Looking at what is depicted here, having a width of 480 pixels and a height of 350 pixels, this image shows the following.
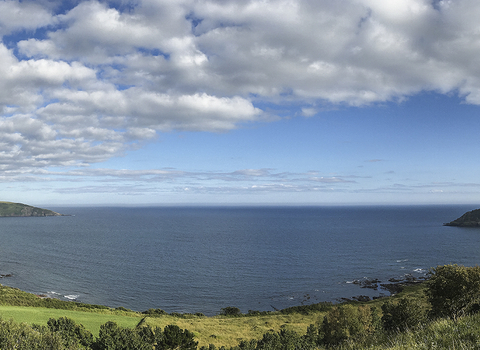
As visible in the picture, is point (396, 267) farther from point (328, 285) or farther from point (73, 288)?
point (73, 288)

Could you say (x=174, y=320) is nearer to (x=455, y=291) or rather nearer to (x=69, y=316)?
(x=69, y=316)

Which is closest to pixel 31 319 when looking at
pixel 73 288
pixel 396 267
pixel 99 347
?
pixel 99 347

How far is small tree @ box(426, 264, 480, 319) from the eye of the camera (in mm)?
34125

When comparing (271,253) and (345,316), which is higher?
(345,316)

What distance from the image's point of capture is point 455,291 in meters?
35.0

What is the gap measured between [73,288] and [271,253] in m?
71.4

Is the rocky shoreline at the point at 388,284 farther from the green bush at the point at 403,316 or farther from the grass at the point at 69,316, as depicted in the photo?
the grass at the point at 69,316

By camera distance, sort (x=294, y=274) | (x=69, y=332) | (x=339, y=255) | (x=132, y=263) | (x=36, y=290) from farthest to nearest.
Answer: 1. (x=339, y=255)
2. (x=132, y=263)
3. (x=294, y=274)
4. (x=36, y=290)
5. (x=69, y=332)

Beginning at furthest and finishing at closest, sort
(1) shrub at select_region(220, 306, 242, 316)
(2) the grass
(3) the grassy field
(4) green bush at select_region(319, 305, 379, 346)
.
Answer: (1) shrub at select_region(220, 306, 242, 316), (3) the grassy field, (2) the grass, (4) green bush at select_region(319, 305, 379, 346)

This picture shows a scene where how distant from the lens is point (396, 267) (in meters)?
98.9

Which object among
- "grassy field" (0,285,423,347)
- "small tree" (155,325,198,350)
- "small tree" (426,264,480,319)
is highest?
"small tree" (426,264,480,319)

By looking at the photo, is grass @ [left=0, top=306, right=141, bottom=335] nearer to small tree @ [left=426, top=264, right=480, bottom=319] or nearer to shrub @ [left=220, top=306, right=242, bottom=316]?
shrub @ [left=220, top=306, right=242, bottom=316]

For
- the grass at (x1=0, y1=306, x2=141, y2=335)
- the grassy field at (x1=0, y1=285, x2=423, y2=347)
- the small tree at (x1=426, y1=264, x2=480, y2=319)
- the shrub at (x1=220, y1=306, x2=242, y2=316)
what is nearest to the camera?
the small tree at (x1=426, y1=264, x2=480, y2=319)

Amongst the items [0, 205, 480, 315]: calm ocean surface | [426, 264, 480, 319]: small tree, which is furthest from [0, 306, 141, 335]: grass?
[426, 264, 480, 319]: small tree
